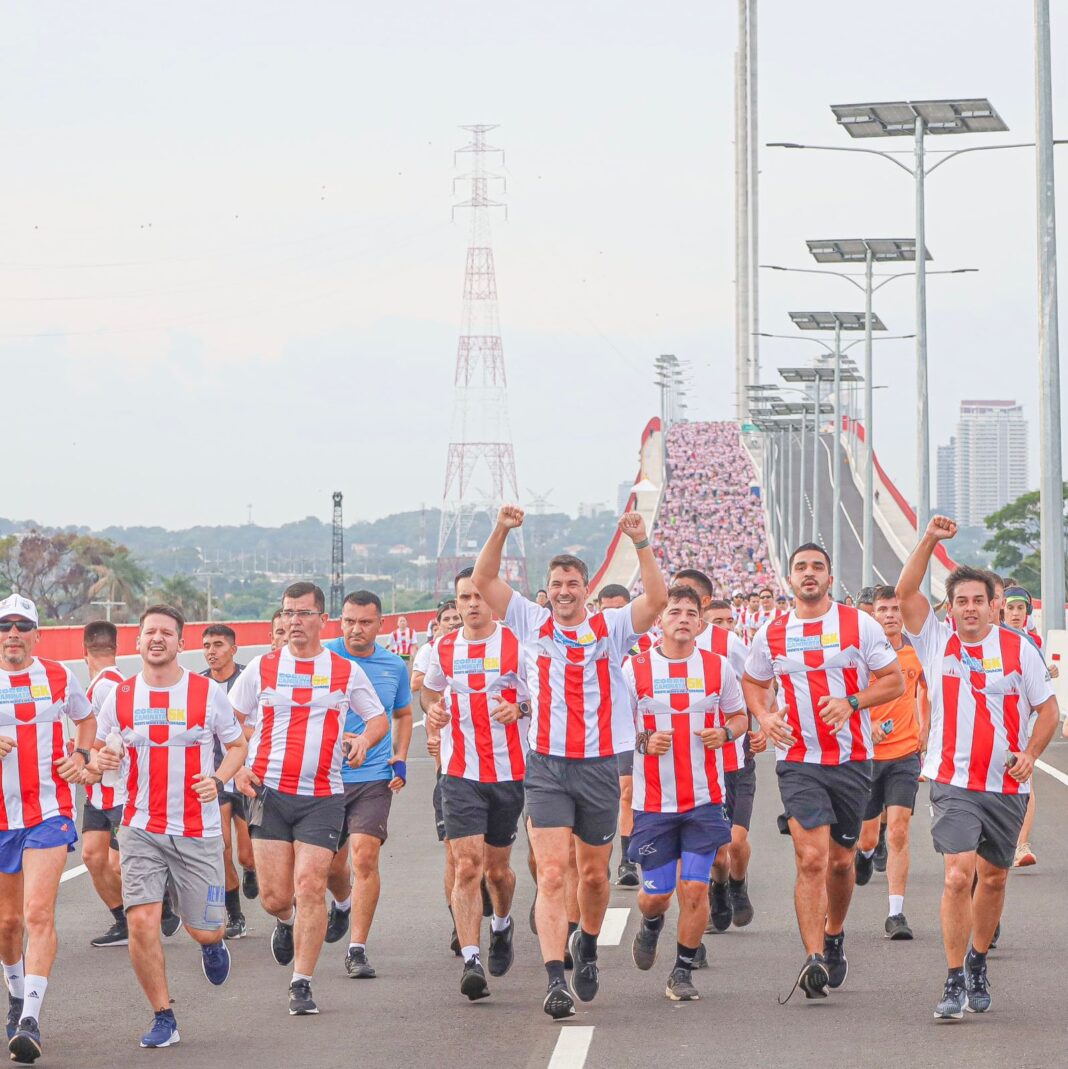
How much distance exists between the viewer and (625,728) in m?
9.49

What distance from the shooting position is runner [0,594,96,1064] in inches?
328

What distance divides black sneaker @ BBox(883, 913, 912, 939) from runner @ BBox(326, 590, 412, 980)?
8.69 ft

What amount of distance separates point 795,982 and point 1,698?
3.72 m

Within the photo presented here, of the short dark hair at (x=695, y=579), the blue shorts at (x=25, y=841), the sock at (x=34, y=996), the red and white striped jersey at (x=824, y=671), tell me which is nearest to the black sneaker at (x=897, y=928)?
the red and white striped jersey at (x=824, y=671)

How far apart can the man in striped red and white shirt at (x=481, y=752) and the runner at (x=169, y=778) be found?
126 centimetres

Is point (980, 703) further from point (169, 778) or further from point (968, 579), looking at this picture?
point (169, 778)

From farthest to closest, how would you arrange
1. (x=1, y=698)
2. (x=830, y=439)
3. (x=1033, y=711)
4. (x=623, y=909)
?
(x=830, y=439) → (x=623, y=909) → (x=1033, y=711) → (x=1, y=698)

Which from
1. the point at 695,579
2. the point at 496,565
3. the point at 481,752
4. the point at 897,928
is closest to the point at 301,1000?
the point at 481,752

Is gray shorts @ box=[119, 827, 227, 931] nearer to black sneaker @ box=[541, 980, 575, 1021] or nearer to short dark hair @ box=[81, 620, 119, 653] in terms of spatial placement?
black sneaker @ box=[541, 980, 575, 1021]

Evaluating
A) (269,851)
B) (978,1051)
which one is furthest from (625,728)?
(978,1051)

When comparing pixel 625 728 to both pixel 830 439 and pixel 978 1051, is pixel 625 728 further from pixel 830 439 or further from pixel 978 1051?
pixel 830 439

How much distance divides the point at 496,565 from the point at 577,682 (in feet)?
2.05

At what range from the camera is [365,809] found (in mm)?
9906

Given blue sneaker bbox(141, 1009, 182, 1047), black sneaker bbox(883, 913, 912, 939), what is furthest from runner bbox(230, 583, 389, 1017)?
black sneaker bbox(883, 913, 912, 939)
